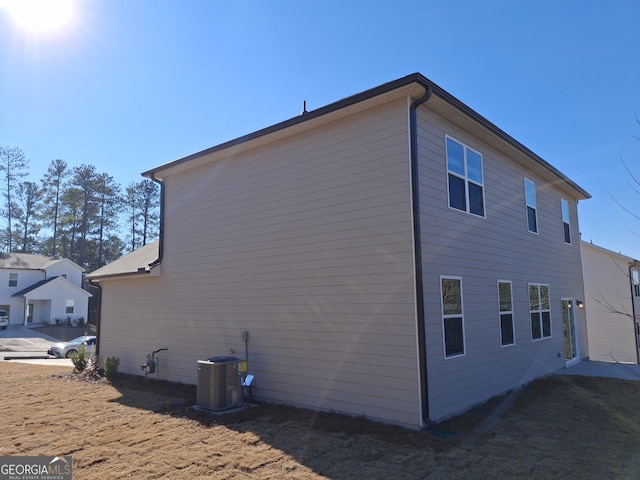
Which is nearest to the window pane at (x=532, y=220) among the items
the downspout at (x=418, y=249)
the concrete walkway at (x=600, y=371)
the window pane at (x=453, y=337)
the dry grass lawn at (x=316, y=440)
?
the concrete walkway at (x=600, y=371)

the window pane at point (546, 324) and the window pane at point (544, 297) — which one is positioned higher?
the window pane at point (544, 297)

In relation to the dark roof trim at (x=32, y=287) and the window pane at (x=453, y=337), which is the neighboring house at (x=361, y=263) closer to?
the window pane at (x=453, y=337)

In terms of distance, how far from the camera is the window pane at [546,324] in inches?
422

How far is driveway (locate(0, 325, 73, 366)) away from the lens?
20081 millimetres

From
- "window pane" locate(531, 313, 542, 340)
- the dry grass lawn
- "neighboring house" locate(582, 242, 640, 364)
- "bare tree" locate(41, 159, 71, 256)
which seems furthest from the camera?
"bare tree" locate(41, 159, 71, 256)

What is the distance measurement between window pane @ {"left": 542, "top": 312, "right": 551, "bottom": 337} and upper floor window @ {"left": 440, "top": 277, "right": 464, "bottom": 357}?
478 centimetres

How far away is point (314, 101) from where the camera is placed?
8961 mm

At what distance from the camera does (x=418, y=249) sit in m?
6.34

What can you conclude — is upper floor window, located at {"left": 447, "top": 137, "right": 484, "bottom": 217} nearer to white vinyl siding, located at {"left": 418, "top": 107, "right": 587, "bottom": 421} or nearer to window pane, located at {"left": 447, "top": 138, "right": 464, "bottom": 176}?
window pane, located at {"left": 447, "top": 138, "right": 464, "bottom": 176}

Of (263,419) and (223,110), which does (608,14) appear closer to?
(263,419)

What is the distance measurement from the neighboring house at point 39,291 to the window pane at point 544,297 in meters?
38.3

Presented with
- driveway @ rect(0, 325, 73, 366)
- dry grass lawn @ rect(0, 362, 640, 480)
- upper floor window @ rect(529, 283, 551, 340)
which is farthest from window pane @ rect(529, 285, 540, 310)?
driveway @ rect(0, 325, 73, 366)

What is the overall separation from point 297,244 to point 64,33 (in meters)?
6.15

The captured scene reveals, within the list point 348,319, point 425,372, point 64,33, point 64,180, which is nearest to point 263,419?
point 348,319
